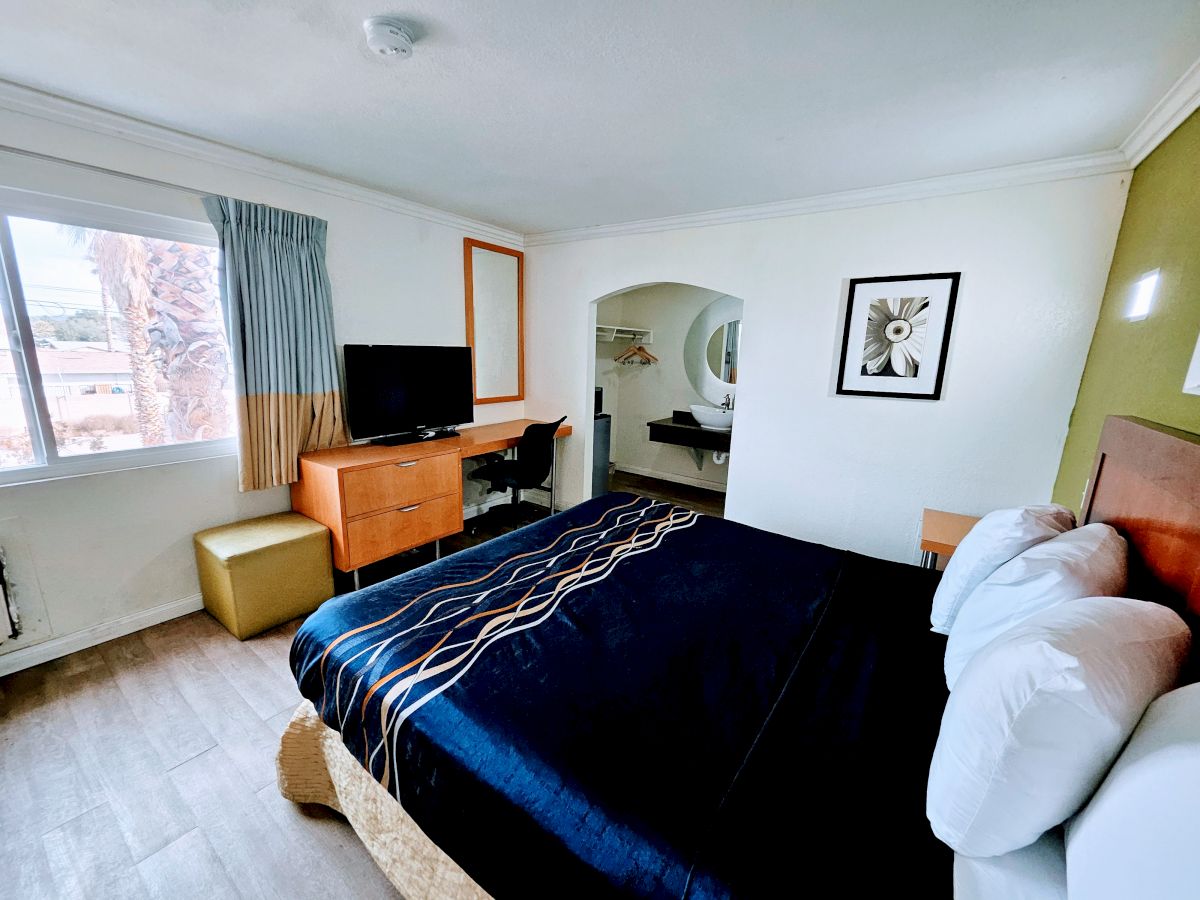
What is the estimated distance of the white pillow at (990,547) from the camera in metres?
1.30

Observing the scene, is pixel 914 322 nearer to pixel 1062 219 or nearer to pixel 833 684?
pixel 1062 219

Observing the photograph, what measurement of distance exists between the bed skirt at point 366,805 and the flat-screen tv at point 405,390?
1858 mm

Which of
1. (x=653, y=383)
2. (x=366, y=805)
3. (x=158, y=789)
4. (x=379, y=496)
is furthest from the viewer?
(x=653, y=383)

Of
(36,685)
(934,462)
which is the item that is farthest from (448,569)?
(934,462)

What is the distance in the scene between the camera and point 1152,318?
1.68 metres

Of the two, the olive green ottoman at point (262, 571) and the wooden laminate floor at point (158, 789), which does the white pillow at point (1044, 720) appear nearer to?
the wooden laminate floor at point (158, 789)

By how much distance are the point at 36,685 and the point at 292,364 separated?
173 centimetres

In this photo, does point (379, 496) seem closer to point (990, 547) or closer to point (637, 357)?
point (990, 547)

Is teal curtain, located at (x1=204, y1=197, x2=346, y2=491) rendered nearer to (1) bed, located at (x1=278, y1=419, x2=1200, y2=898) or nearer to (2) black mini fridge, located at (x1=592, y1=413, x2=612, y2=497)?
(1) bed, located at (x1=278, y1=419, x2=1200, y2=898)

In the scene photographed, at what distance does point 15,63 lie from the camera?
1612 mm

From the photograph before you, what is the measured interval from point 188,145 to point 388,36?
1547 millimetres

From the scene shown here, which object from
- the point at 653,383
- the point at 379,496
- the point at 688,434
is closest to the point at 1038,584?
the point at 379,496

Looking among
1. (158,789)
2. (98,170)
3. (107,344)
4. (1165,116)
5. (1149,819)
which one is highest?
(1165,116)

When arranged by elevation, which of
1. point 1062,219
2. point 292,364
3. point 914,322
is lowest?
point 292,364
